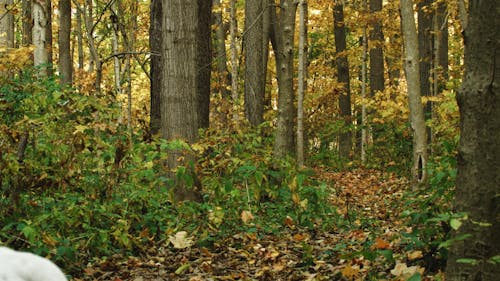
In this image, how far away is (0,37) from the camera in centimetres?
1484

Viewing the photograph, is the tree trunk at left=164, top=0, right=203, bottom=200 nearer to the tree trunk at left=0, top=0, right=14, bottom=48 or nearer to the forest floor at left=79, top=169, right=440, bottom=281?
the forest floor at left=79, top=169, right=440, bottom=281

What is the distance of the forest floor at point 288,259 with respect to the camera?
5500mm

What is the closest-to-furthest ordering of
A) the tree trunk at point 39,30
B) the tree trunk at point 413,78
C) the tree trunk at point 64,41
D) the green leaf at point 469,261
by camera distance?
the green leaf at point 469,261 < the tree trunk at point 413,78 < the tree trunk at point 39,30 < the tree trunk at point 64,41

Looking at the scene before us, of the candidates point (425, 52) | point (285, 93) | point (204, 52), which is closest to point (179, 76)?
point (285, 93)

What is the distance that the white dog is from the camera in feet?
5.14

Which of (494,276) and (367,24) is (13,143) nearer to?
(494,276)

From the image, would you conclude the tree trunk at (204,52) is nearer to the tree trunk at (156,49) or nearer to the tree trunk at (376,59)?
the tree trunk at (156,49)

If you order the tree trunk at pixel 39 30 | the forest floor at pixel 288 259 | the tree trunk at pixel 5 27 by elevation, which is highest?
the tree trunk at pixel 5 27

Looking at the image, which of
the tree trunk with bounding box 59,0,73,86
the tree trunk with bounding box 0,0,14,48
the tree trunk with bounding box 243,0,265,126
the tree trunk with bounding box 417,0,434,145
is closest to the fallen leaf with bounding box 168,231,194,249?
the tree trunk with bounding box 243,0,265,126

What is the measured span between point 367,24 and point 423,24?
181cm

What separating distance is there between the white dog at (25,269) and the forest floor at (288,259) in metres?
3.75

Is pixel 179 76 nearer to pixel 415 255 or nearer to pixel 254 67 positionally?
pixel 415 255

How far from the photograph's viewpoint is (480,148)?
13.4 ft

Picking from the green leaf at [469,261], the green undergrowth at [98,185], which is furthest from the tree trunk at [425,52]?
the green leaf at [469,261]
